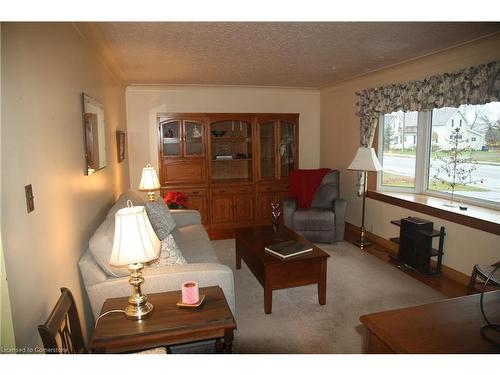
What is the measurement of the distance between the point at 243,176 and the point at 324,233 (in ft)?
6.07

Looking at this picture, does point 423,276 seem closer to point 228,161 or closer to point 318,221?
point 318,221

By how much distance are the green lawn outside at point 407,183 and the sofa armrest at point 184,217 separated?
2.66 m

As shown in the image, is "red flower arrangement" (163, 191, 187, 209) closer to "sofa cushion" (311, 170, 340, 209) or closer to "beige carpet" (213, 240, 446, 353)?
"beige carpet" (213, 240, 446, 353)

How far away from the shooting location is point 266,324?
2621 mm

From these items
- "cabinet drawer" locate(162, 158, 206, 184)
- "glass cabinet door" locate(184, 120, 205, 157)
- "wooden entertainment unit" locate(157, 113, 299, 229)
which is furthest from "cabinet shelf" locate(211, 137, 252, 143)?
"cabinet drawer" locate(162, 158, 206, 184)

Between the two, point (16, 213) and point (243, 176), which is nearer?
point (16, 213)

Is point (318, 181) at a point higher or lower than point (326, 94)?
lower

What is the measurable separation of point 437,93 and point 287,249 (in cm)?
229

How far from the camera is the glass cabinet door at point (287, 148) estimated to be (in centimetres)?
557

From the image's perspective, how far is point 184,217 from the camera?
13.0 feet

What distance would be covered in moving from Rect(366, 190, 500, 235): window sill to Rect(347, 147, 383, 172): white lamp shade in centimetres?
45

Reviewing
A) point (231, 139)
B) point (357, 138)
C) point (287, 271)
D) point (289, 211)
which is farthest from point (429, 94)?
point (231, 139)
